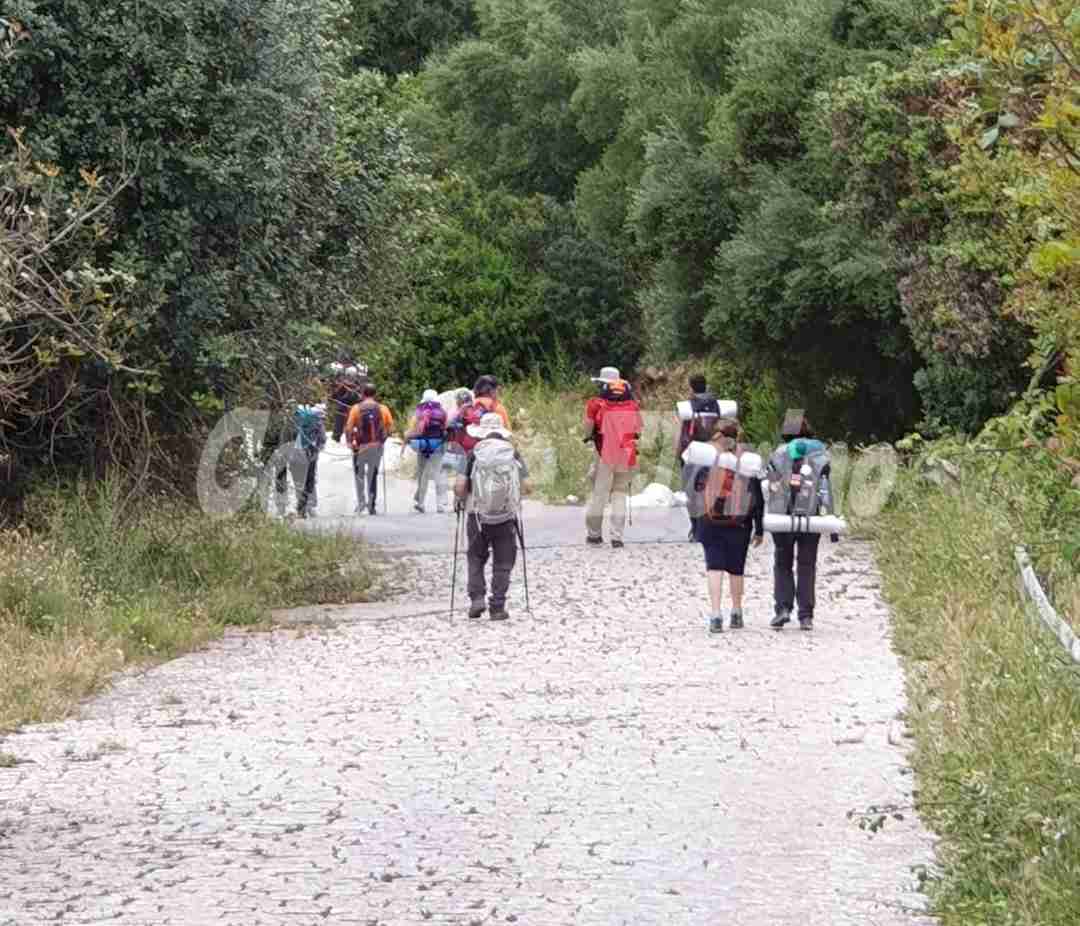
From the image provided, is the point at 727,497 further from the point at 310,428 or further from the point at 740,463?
the point at 310,428

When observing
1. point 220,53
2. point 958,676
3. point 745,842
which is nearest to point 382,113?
point 220,53

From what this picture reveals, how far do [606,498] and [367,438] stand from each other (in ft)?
15.5

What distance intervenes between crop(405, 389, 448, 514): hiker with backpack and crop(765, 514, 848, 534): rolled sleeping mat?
11360 mm

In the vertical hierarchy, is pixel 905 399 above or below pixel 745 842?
above

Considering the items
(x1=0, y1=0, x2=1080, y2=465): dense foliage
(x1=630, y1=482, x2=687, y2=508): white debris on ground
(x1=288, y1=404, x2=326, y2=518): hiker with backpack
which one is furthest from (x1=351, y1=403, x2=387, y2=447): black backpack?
(x1=630, y1=482, x2=687, y2=508): white debris on ground

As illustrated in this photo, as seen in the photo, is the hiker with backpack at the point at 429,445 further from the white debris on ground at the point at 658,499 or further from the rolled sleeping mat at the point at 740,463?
the rolled sleeping mat at the point at 740,463

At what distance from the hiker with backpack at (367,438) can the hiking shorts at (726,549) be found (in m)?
11.3

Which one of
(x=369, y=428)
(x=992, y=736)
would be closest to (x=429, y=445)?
(x=369, y=428)

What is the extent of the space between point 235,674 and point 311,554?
5.42 metres

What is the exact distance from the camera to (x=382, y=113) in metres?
21.7

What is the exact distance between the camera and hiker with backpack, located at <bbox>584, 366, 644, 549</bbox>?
76.3ft

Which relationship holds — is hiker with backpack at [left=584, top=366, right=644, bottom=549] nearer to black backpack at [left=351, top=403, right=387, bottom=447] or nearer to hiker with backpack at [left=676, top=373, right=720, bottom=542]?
hiker with backpack at [left=676, top=373, right=720, bottom=542]

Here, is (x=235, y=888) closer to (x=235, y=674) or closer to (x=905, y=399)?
(x=235, y=674)

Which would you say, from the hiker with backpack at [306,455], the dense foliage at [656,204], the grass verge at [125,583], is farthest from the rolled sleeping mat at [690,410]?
the hiker with backpack at [306,455]
